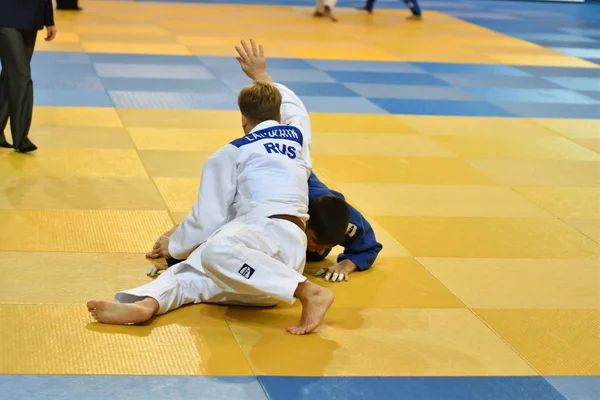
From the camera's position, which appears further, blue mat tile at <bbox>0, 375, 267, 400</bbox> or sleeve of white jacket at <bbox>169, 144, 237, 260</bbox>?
sleeve of white jacket at <bbox>169, 144, 237, 260</bbox>

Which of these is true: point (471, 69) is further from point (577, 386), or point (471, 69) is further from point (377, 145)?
point (577, 386)

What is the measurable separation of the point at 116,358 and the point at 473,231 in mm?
3624

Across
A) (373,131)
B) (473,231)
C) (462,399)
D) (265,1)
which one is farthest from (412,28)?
(462,399)

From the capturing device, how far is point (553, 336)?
5980mm

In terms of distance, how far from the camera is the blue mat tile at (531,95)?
45.5 ft

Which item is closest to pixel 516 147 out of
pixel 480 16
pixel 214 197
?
pixel 214 197

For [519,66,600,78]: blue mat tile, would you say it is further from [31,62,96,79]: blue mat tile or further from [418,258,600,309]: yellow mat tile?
[418,258,600,309]: yellow mat tile

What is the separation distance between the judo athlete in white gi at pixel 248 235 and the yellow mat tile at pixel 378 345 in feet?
0.52

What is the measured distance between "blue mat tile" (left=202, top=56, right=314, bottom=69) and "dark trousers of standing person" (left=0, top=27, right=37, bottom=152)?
5720 mm

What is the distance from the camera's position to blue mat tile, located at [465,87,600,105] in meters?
13.9

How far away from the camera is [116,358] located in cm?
526

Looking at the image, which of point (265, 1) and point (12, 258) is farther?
point (265, 1)

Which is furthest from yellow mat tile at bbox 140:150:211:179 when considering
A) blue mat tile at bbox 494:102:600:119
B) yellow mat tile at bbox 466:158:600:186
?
blue mat tile at bbox 494:102:600:119

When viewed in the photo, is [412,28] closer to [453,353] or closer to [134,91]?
[134,91]
